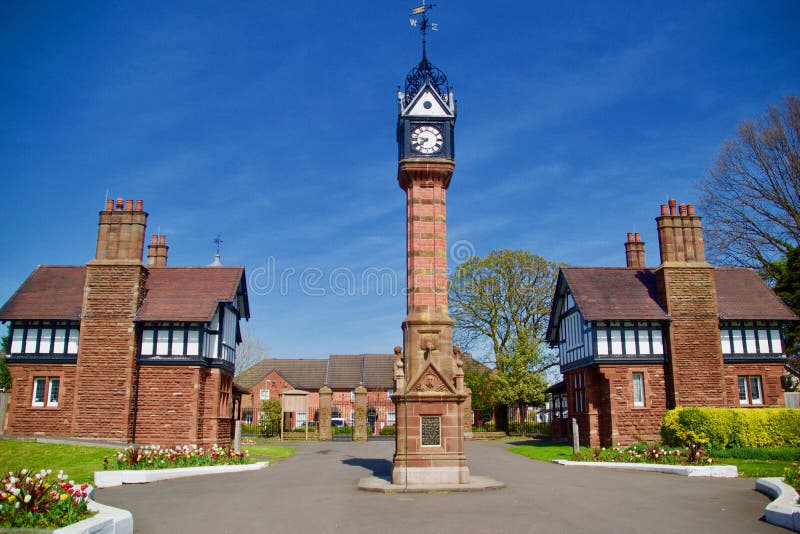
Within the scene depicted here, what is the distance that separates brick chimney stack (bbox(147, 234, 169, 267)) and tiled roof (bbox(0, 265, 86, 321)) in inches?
157

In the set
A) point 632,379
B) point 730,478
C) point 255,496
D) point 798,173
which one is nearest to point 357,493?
point 255,496

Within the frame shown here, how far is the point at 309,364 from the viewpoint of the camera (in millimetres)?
64750

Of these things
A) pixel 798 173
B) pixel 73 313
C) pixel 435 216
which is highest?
pixel 798 173

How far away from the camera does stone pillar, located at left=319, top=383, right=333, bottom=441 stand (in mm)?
40500

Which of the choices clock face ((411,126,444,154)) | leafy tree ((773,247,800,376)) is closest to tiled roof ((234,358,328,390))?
leafy tree ((773,247,800,376))

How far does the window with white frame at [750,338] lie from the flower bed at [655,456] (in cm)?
921

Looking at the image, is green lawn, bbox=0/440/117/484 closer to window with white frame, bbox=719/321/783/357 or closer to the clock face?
the clock face

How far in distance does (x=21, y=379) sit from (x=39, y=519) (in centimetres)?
2237

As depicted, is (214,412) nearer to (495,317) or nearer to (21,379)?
(21,379)

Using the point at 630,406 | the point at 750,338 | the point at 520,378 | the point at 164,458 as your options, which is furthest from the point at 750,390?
the point at 164,458

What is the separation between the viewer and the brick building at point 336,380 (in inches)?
2296

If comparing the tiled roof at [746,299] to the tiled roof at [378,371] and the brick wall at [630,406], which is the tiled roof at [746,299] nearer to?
the brick wall at [630,406]

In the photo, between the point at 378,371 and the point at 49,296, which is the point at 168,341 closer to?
the point at 49,296

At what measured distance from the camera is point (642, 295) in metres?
30.8
